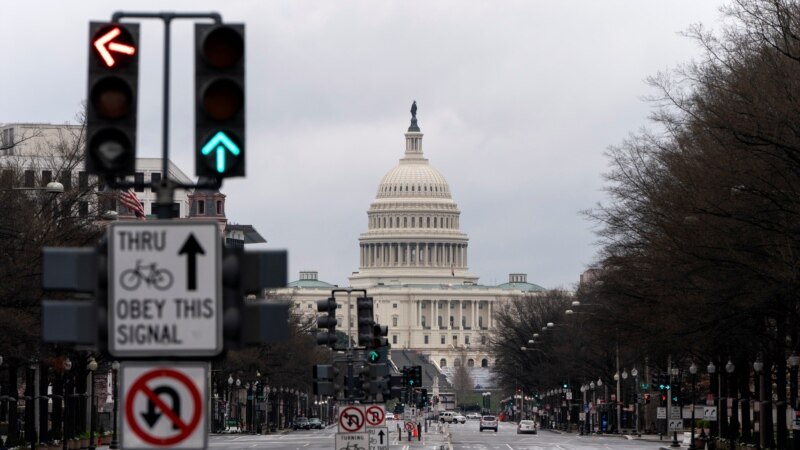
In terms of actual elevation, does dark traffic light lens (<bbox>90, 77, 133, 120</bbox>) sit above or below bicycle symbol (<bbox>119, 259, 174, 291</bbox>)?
above

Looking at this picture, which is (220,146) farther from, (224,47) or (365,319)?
(365,319)

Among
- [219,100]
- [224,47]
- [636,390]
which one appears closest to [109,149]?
[219,100]

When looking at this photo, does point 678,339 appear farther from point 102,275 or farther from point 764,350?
point 102,275

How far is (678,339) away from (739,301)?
12746mm

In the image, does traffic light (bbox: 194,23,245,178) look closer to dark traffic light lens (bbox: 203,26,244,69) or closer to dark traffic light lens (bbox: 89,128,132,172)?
dark traffic light lens (bbox: 203,26,244,69)

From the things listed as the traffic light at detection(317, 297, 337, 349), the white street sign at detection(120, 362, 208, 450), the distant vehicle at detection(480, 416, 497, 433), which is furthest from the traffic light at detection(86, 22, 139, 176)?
the distant vehicle at detection(480, 416, 497, 433)

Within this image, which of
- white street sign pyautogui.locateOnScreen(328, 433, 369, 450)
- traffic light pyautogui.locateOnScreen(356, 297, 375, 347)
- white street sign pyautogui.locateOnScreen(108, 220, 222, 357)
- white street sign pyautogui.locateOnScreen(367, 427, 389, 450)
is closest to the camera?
white street sign pyautogui.locateOnScreen(108, 220, 222, 357)

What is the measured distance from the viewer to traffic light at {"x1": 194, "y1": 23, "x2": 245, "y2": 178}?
52.2ft

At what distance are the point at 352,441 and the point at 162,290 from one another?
30.4m

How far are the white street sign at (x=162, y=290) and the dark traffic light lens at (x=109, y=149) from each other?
96 cm

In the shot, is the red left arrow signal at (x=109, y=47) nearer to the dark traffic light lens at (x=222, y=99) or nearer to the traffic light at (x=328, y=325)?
the dark traffic light lens at (x=222, y=99)

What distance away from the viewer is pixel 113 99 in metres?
16.3

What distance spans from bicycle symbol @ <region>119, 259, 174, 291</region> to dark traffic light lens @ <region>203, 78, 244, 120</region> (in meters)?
1.36

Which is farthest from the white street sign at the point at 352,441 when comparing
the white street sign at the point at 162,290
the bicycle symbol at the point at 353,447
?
the white street sign at the point at 162,290
